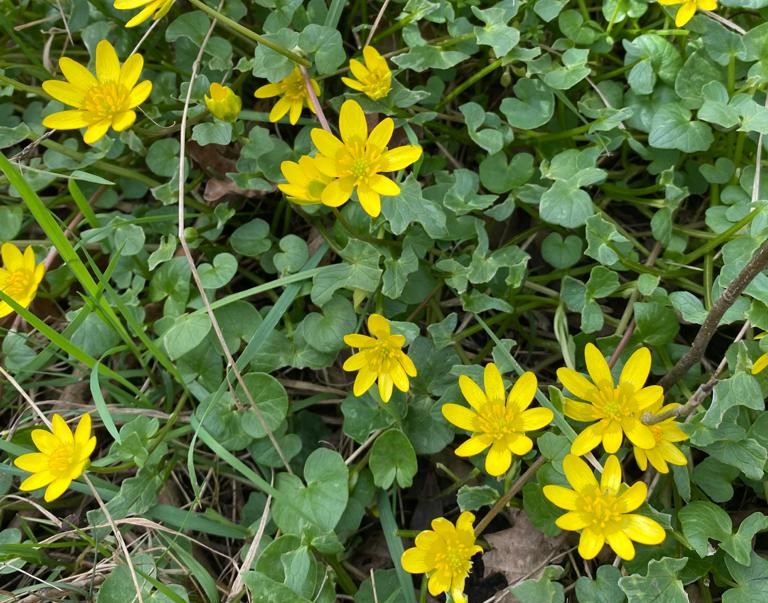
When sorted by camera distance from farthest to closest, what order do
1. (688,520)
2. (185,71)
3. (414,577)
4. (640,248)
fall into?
(185,71), (640,248), (414,577), (688,520)

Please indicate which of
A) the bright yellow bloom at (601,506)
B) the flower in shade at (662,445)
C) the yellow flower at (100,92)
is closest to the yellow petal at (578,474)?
the bright yellow bloom at (601,506)

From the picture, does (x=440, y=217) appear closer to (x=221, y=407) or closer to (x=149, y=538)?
(x=221, y=407)

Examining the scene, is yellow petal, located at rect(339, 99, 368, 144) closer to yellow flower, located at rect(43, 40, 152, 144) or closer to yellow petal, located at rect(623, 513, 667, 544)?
yellow flower, located at rect(43, 40, 152, 144)

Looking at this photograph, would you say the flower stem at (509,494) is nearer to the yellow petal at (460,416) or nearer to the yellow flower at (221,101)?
the yellow petal at (460,416)

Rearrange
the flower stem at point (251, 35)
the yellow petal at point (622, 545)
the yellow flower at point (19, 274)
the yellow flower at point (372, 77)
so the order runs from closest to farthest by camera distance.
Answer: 1. the yellow petal at point (622, 545)
2. the flower stem at point (251, 35)
3. the yellow flower at point (372, 77)
4. the yellow flower at point (19, 274)

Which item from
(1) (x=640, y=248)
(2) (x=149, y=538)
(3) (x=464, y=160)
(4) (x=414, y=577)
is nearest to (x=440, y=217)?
(3) (x=464, y=160)

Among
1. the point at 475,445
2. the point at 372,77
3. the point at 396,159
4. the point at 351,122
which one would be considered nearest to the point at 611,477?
the point at 475,445

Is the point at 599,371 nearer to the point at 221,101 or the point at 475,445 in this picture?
the point at 475,445
